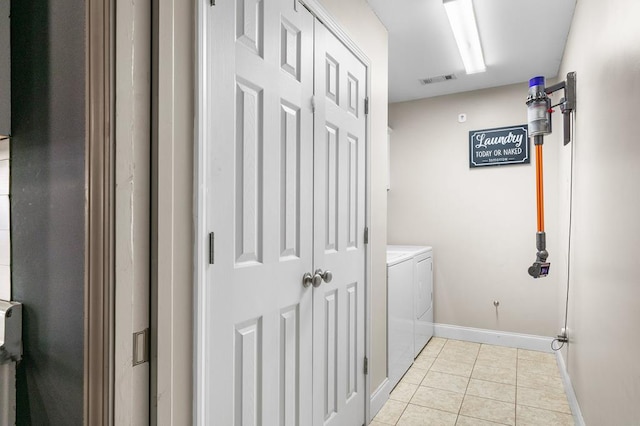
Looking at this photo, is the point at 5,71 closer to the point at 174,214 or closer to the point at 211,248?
the point at 174,214

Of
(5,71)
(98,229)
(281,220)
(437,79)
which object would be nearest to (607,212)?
(281,220)

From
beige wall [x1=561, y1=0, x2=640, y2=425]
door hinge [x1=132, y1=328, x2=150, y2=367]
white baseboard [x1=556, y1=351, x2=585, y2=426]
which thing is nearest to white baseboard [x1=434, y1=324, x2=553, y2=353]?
white baseboard [x1=556, y1=351, x2=585, y2=426]

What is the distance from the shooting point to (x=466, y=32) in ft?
8.76

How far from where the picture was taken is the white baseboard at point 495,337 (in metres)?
3.62

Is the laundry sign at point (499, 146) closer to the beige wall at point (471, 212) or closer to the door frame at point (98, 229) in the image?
the beige wall at point (471, 212)

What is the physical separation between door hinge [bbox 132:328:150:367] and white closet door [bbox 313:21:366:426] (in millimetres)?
901

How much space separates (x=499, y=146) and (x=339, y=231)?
2.60 m

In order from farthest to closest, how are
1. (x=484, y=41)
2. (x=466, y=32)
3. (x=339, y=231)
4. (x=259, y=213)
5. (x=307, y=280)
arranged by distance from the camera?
(x=484, y=41), (x=466, y=32), (x=339, y=231), (x=307, y=280), (x=259, y=213)

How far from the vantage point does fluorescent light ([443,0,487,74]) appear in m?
2.32

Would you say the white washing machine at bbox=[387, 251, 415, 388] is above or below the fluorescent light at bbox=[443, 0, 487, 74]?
below

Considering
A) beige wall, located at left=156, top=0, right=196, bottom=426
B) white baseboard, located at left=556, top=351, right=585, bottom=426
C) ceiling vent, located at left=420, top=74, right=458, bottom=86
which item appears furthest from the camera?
ceiling vent, located at left=420, top=74, right=458, bottom=86

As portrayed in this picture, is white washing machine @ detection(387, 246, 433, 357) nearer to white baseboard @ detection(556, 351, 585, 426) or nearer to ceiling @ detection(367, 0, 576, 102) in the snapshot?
white baseboard @ detection(556, 351, 585, 426)

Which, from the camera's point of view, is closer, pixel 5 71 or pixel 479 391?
pixel 5 71

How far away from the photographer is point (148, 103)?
3.09ft
